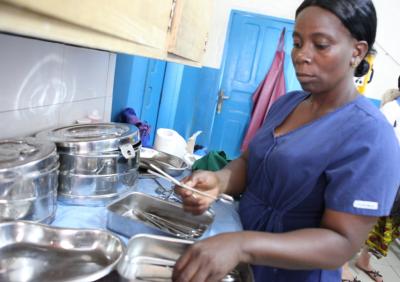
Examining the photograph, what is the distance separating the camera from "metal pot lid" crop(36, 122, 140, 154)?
31.9 inches

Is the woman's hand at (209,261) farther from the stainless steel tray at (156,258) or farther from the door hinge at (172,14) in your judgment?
the door hinge at (172,14)

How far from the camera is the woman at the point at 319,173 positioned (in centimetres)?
58

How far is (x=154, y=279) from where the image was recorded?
663mm

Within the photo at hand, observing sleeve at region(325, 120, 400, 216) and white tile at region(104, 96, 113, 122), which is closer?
sleeve at region(325, 120, 400, 216)

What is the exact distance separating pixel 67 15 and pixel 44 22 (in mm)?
33

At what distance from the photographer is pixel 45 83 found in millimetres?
944

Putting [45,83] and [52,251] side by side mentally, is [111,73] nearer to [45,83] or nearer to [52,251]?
[45,83]

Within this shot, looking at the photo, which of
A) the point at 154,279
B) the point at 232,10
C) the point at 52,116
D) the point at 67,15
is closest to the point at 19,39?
the point at 52,116

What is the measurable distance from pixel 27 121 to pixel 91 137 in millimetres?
209

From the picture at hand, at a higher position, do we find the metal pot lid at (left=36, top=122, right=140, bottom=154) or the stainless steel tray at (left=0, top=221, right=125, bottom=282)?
the metal pot lid at (left=36, top=122, right=140, bottom=154)

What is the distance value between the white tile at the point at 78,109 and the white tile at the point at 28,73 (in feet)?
0.20

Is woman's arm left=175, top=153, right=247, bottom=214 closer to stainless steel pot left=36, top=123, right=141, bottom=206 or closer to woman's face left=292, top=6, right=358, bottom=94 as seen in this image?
stainless steel pot left=36, top=123, right=141, bottom=206

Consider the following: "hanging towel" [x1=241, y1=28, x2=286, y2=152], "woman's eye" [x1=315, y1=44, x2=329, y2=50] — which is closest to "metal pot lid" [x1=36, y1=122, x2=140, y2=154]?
"woman's eye" [x1=315, y1=44, x2=329, y2=50]

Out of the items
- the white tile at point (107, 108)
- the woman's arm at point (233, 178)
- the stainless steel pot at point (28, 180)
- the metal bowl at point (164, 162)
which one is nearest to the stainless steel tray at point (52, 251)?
the stainless steel pot at point (28, 180)
